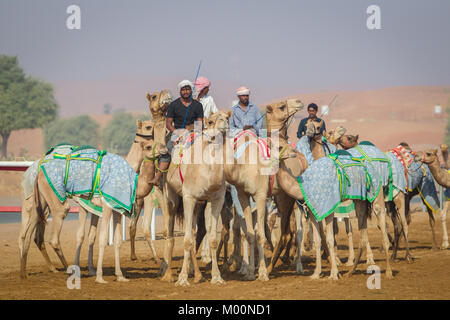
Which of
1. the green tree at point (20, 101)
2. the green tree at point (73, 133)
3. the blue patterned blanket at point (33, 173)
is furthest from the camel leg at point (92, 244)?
the green tree at point (73, 133)

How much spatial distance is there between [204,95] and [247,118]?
4.73 feet

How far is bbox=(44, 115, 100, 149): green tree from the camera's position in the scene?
118750 mm

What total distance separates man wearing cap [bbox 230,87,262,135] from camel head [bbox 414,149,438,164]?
4017 millimetres

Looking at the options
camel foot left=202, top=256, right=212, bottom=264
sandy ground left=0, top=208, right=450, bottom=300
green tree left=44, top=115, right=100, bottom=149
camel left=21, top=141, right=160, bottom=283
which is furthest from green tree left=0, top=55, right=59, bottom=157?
camel left=21, top=141, right=160, bottom=283

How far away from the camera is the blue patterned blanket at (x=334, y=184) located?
36.7 ft

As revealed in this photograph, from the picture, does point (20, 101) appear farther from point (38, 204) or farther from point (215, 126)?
point (215, 126)

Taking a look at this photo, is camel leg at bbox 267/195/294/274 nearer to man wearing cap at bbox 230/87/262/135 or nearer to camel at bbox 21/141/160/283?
man wearing cap at bbox 230/87/262/135

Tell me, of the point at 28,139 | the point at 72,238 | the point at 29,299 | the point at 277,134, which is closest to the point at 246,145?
the point at 277,134

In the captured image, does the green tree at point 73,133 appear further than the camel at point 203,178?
Yes

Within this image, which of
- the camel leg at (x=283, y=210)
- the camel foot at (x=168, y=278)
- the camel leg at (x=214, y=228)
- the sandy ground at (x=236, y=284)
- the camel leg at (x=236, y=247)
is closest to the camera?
the sandy ground at (x=236, y=284)

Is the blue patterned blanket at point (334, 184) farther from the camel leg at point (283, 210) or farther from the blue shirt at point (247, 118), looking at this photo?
the blue shirt at point (247, 118)

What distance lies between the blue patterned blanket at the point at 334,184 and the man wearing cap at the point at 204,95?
3.51 metres

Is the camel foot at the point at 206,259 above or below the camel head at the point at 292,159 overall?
below

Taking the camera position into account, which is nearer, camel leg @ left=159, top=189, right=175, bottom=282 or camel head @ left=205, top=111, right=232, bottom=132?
camel head @ left=205, top=111, right=232, bottom=132
